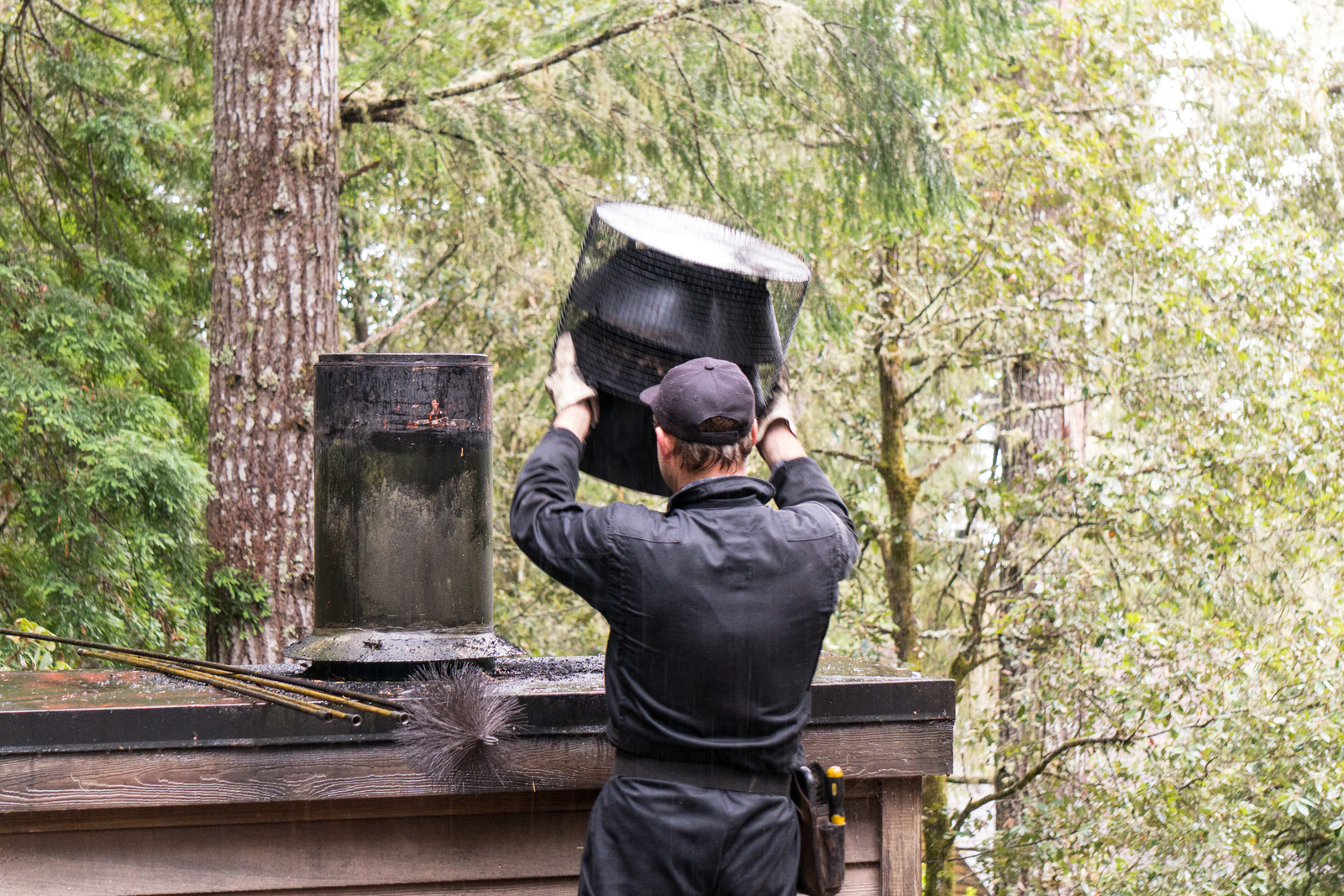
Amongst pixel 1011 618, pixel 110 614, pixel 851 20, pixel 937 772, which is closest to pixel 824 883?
pixel 937 772

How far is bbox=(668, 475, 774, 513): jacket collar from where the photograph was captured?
2238mm

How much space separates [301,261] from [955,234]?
12.4ft

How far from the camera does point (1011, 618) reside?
20.6 feet

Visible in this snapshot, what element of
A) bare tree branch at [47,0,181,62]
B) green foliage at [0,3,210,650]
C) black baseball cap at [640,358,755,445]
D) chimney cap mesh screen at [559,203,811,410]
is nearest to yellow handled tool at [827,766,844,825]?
black baseball cap at [640,358,755,445]

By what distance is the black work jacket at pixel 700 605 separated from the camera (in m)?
2.14

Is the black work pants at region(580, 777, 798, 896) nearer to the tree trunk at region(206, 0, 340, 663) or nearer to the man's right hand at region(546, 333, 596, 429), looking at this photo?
the man's right hand at region(546, 333, 596, 429)

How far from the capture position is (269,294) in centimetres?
479

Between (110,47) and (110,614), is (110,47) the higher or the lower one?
the higher one

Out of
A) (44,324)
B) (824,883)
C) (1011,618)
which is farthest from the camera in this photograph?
(1011,618)

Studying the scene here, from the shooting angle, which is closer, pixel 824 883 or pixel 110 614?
pixel 824 883

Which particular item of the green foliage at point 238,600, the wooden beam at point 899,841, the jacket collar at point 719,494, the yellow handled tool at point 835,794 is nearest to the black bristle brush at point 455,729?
the jacket collar at point 719,494

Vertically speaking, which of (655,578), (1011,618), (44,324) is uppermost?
(44,324)

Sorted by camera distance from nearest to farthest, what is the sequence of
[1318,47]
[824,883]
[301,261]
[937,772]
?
[824,883], [937,772], [301,261], [1318,47]

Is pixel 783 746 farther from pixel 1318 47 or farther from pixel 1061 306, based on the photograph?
pixel 1318 47
